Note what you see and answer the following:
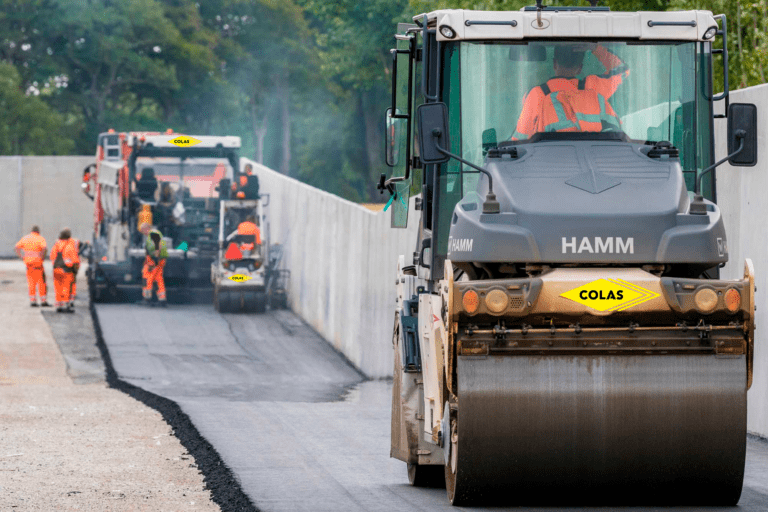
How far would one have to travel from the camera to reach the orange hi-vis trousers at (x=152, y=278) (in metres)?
25.9

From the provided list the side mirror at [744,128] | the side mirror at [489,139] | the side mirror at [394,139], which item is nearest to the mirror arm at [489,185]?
the side mirror at [489,139]

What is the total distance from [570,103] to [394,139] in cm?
143

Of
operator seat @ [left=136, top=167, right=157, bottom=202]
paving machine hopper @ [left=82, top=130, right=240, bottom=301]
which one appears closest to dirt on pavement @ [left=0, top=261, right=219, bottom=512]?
paving machine hopper @ [left=82, top=130, right=240, bottom=301]

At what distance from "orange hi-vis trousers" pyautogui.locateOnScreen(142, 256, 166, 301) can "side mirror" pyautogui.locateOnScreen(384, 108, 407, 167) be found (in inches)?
704

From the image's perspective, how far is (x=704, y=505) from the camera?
7.22 meters

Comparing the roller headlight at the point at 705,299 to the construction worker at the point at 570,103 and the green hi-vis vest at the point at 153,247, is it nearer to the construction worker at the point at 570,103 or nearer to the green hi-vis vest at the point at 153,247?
the construction worker at the point at 570,103

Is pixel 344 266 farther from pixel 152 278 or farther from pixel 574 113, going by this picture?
pixel 574 113

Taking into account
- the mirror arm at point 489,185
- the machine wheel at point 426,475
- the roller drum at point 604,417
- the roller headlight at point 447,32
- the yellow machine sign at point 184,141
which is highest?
the yellow machine sign at point 184,141

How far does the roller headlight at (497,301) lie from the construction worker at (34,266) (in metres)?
21.2

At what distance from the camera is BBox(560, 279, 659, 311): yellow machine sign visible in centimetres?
682

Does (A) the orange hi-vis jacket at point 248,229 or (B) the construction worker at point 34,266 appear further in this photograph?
(B) the construction worker at point 34,266

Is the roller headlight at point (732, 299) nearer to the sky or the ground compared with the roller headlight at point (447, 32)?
nearer to the ground

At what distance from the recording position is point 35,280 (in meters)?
27.0

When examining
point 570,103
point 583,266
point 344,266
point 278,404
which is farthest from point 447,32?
point 344,266
